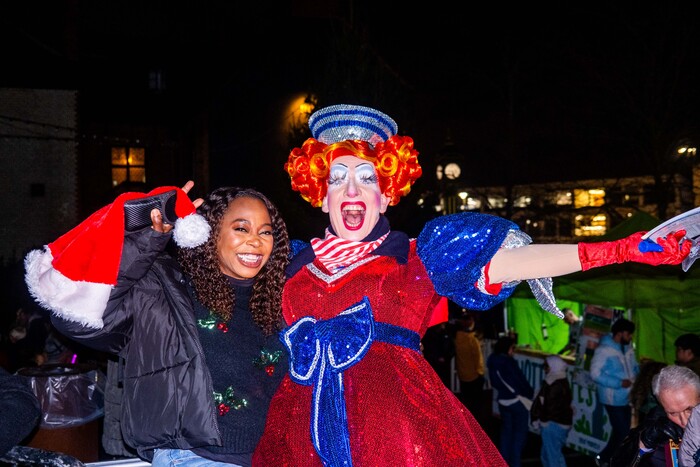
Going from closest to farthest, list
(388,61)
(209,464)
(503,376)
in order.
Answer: (209,464)
(503,376)
(388,61)

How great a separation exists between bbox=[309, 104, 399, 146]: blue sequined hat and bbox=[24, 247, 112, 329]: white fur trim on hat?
4.18ft

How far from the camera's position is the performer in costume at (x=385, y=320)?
253cm

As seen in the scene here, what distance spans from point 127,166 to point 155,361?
79.2ft

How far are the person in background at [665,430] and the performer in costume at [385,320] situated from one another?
190 cm

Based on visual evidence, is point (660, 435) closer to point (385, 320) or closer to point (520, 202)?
point (385, 320)

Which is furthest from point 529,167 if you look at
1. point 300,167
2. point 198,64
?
point 300,167

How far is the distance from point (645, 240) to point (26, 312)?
11.1 meters

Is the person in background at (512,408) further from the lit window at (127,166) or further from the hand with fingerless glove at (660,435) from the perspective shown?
the lit window at (127,166)

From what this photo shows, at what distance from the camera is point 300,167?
3266 mm

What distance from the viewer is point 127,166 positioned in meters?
25.4

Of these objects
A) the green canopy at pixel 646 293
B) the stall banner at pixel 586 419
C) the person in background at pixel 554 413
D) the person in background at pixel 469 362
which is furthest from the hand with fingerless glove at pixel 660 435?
the person in background at pixel 469 362

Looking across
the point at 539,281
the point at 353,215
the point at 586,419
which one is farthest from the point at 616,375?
the point at 353,215

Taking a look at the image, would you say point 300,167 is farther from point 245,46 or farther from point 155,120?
point 155,120

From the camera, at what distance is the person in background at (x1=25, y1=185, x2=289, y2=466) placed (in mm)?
2406
